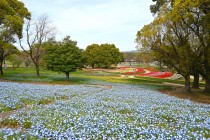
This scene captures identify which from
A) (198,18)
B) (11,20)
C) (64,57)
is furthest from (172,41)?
(11,20)

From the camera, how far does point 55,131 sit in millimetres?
7867

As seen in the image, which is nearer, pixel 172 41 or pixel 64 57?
pixel 172 41

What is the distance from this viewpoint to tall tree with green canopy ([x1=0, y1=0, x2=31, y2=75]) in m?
32.2

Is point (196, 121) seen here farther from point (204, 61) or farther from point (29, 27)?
point (29, 27)

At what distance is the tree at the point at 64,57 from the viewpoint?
37.2 meters

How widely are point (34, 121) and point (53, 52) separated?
30935 millimetres

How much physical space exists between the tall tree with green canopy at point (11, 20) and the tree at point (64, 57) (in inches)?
257

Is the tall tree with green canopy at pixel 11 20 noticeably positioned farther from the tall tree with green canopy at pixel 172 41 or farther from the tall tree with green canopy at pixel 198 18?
the tall tree with green canopy at pixel 198 18

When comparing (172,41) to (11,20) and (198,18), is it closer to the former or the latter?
(198,18)

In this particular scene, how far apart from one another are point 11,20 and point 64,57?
10.0 metres

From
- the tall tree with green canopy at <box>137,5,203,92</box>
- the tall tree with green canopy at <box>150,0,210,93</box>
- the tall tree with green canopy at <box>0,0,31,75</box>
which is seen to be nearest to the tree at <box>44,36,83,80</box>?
the tall tree with green canopy at <box>0,0,31,75</box>

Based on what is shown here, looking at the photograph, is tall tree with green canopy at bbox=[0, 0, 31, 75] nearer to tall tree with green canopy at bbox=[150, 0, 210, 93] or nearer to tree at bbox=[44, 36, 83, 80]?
tree at bbox=[44, 36, 83, 80]

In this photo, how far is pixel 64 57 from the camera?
123 ft

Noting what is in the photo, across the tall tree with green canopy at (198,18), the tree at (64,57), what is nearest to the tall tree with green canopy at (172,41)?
the tall tree with green canopy at (198,18)
